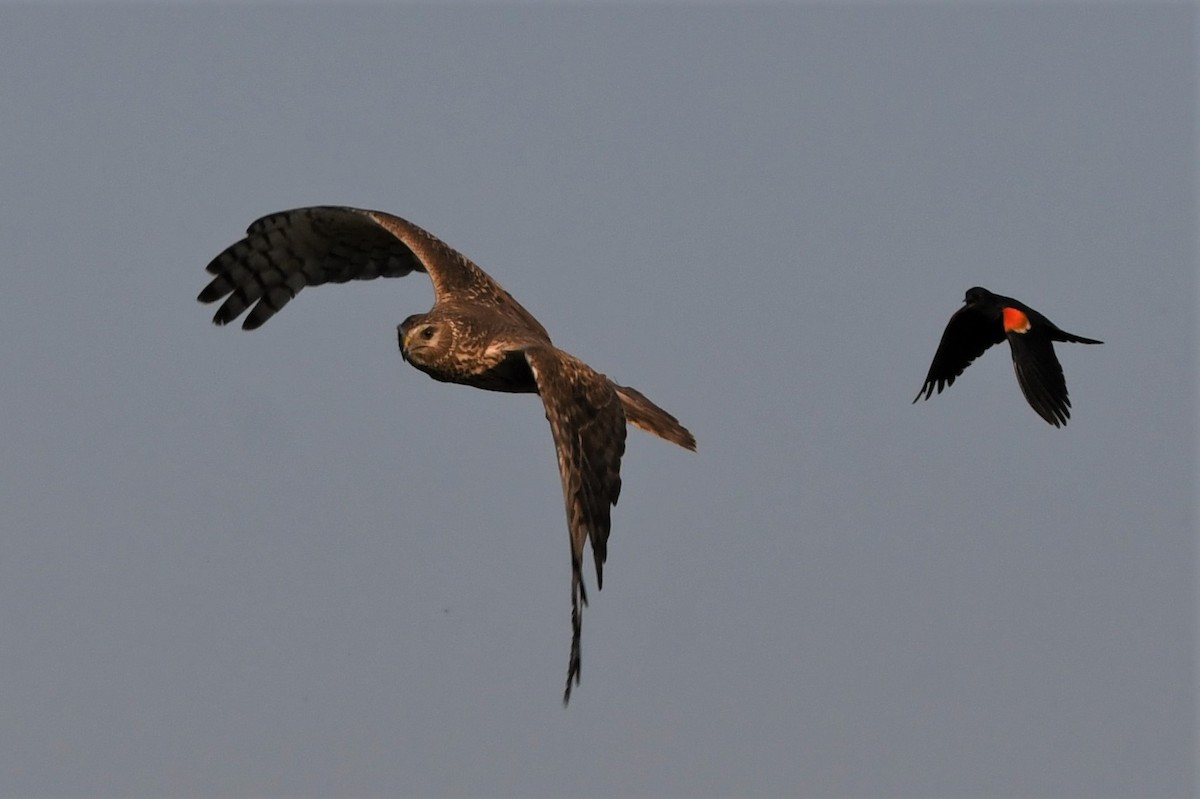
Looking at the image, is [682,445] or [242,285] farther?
[242,285]

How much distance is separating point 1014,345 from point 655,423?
10.8 feet

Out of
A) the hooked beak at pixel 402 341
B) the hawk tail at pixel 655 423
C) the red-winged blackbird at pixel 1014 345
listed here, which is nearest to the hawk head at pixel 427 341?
the hooked beak at pixel 402 341

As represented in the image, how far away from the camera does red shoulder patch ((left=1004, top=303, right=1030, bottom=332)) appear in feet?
51.1

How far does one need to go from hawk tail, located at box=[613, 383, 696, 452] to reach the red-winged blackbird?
9.63 ft

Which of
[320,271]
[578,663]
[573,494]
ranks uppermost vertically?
[320,271]

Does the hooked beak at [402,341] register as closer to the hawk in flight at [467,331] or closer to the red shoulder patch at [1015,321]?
the hawk in flight at [467,331]

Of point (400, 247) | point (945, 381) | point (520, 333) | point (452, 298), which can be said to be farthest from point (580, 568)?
point (945, 381)

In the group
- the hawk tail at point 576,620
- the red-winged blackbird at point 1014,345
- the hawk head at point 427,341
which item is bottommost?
the hawk tail at point 576,620

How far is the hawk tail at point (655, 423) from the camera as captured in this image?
1432 centimetres

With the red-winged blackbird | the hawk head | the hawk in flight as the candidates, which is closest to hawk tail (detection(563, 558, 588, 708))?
the hawk in flight

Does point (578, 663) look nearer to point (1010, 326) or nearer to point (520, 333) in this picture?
point (520, 333)

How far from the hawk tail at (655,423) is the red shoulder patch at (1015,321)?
318 centimetres

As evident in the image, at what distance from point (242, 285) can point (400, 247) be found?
156cm

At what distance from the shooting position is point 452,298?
1483 centimetres
